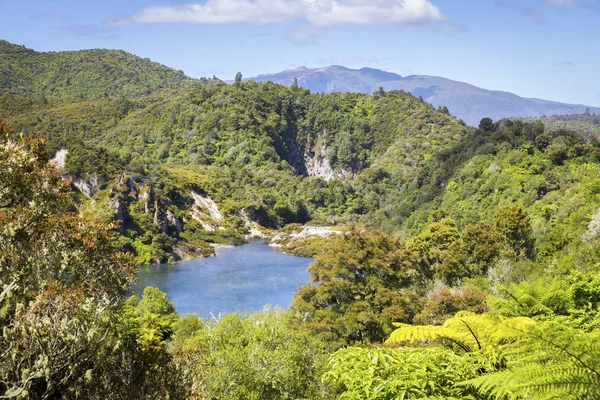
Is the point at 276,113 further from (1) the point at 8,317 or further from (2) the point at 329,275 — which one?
(1) the point at 8,317

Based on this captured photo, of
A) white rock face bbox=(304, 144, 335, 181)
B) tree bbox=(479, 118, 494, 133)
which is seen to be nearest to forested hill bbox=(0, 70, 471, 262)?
white rock face bbox=(304, 144, 335, 181)

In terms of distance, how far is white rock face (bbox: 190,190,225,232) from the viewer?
97750 mm

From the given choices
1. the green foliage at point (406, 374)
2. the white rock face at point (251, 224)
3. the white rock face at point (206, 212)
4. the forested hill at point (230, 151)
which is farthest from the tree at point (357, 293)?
the white rock face at point (251, 224)

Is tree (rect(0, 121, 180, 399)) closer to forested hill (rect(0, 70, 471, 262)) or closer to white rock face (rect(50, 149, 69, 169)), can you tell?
forested hill (rect(0, 70, 471, 262))

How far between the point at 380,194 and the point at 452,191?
2162 inches

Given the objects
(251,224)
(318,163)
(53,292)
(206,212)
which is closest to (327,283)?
(53,292)

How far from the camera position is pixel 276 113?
169000 mm

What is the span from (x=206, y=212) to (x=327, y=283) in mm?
82625

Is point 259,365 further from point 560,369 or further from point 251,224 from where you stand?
point 251,224

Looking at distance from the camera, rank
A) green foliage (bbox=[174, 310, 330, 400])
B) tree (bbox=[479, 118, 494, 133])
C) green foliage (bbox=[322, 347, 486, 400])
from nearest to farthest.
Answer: green foliage (bbox=[322, 347, 486, 400])
green foliage (bbox=[174, 310, 330, 400])
tree (bbox=[479, 118, 494, 133])

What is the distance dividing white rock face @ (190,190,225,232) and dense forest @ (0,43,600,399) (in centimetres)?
66

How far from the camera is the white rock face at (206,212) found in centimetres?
9775

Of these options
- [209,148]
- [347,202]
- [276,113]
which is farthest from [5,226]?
[276,113]

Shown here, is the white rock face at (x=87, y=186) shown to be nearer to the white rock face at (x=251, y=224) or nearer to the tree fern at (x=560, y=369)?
the white rock face at (x=251, y=224)
